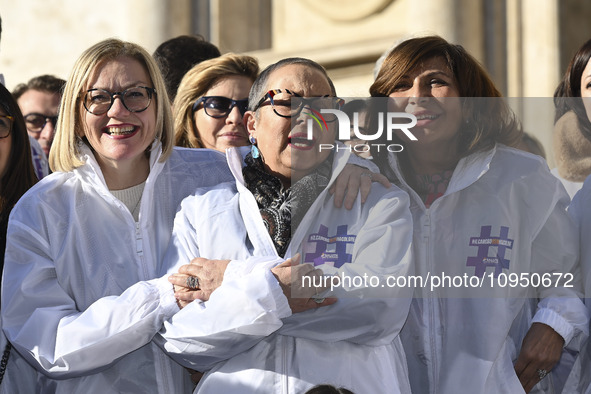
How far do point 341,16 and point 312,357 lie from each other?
588cm

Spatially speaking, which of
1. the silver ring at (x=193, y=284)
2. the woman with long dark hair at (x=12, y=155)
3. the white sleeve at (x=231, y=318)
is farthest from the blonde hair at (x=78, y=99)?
the white sleeve at (x=231, y=318)

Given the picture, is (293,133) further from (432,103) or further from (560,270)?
(560,270)

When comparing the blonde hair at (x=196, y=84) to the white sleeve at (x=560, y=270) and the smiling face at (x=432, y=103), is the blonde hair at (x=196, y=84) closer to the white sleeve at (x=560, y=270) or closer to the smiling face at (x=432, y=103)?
the smiling face at (x=432, y=103)

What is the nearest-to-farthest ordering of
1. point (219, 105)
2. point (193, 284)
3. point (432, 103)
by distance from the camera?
1. point (193, 284)
2. point (432, 103)
3. point (219, 105)

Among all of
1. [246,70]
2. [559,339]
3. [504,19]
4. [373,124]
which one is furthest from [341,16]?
[559,339]

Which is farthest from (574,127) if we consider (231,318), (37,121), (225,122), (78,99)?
(37,121)

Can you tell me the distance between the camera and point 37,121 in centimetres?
638

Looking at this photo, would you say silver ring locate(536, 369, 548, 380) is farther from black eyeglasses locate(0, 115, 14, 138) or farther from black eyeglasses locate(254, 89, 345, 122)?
black eyeglasses locate(0, 115, 14, 138)

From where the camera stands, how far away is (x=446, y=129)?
14.3 ft

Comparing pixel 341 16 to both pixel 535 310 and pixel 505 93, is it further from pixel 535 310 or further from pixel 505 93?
pixel 535 310

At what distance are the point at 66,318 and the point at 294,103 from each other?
1.19 metres

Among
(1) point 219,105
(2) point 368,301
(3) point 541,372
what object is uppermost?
(1) point 219,105

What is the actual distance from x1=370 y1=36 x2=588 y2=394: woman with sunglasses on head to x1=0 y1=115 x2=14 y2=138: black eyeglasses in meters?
1.67

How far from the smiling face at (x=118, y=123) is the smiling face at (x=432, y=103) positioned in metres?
1.05
